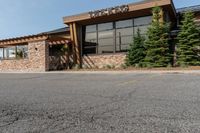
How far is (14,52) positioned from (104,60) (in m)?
10.4

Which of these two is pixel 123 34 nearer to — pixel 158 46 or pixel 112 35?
pixel 112 35

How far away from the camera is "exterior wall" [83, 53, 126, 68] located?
21.5m

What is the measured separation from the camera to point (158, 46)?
706 inches

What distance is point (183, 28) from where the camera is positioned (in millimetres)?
17609

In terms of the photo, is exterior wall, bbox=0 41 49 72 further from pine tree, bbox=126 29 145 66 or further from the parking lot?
the parking lot

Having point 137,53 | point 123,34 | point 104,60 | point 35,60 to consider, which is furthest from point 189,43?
point 35,60

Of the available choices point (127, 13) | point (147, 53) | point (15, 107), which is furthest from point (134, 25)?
point (15, 107)

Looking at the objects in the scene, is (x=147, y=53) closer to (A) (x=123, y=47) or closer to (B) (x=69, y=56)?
(A) (x=123, y=47)

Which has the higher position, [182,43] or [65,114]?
[182,43]

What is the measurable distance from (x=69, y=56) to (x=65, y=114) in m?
19.7

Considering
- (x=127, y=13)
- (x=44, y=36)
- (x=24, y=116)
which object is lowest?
(x=24, y=116)

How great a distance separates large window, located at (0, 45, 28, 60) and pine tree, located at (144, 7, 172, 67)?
13251 mm

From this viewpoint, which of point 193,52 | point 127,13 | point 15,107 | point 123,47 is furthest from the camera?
point 123,47

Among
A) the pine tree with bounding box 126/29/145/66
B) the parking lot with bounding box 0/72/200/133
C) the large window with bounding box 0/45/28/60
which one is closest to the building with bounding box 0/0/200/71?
the large window with bounding box 0/45/28/60
